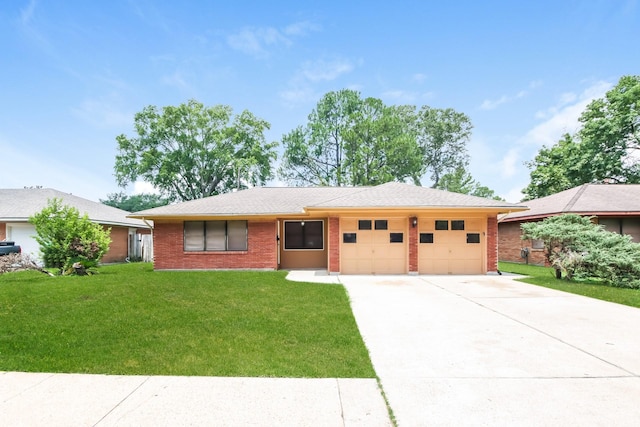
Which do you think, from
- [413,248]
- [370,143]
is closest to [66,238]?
[413,248]

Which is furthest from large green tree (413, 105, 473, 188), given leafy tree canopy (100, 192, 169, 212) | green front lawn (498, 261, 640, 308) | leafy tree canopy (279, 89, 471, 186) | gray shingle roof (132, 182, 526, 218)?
leafy tree canopy (100, 192, 169, 212)

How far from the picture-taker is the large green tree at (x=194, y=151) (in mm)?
32344

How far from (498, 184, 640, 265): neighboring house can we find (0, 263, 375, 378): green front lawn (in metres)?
13.2

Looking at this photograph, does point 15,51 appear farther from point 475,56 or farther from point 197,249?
point 475,56

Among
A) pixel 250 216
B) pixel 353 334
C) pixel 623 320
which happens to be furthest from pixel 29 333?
pixel 623 320

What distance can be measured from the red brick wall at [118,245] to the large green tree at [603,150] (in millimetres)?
32456

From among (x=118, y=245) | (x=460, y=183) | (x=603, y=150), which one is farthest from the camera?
(x=460, y=183)

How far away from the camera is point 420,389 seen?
11.3ft

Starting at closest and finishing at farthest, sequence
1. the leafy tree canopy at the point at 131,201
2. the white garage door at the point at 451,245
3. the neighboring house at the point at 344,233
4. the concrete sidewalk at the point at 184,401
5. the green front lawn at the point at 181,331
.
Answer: the concrete sidewalk at the point at 184,401
the green front lawn at the point at 181,331
the neighboring house at the point at 344,233
the white garage door at the point at 451,245
the leafy tree canopy at the point at 131,201

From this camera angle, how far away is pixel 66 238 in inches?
496

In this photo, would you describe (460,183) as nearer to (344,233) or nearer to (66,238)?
(344,233)

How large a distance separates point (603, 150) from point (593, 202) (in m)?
15.7

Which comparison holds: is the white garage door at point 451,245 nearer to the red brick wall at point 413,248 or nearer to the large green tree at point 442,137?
the red brick wall at point 413,248

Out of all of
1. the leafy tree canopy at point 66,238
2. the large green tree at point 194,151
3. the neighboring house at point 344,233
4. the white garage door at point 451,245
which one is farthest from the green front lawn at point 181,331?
the large green tree at point 194,151
